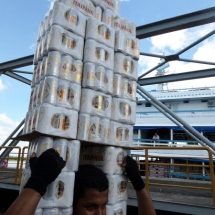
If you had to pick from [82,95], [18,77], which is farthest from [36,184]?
[18,77]

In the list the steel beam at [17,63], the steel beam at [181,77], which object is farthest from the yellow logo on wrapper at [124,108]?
the steel beam at [17,63]

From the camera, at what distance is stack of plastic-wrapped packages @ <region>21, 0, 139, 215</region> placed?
2.49 metres

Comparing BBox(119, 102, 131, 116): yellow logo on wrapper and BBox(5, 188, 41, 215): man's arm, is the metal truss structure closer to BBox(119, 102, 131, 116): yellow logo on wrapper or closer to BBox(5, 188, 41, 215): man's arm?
BBox(119, 102, 131, 116): yellow logo on wrapper

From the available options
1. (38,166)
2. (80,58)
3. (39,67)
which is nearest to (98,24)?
(80,58)

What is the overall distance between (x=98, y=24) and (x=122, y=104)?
3.96ft

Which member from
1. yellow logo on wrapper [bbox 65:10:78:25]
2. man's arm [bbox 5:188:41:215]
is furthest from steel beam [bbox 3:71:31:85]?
man's arm [bbox 5:188:41:215]

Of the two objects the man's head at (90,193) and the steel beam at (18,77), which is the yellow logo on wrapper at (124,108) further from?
the steel beam at (18,77)

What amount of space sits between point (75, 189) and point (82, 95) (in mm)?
1163

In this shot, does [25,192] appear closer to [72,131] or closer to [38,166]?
[38,166]

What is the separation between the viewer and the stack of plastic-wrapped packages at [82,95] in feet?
8.18

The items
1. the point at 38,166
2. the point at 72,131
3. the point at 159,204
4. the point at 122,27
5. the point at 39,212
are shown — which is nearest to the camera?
the point at 38,166

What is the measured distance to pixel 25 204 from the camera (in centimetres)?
158

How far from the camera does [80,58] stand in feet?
9.62

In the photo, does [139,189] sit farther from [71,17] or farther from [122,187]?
[71,17]
